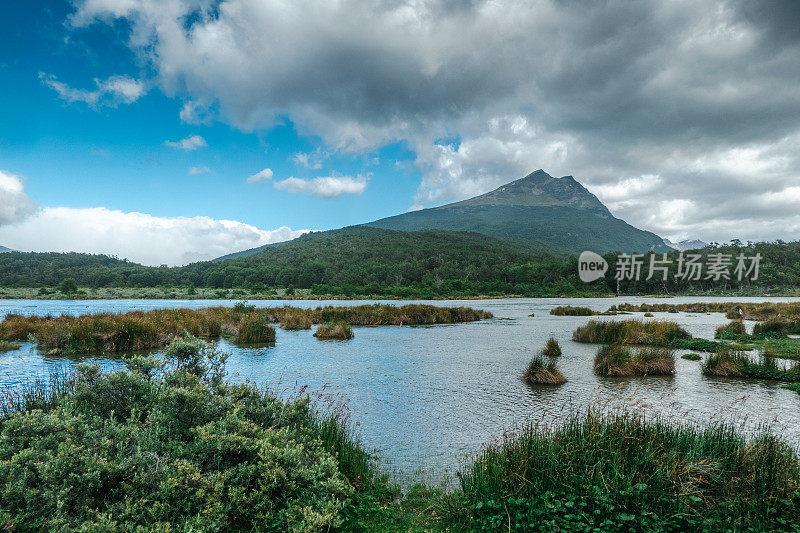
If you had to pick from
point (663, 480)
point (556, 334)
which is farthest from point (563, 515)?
point (556, 334)

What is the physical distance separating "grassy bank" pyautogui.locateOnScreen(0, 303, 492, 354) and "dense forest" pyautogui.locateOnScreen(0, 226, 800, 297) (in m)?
52.0

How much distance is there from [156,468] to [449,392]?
10.6m

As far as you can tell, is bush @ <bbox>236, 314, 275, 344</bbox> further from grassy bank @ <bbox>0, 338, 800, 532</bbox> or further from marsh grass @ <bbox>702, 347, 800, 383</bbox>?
marsh grass @ <bbox>702, 347, 800, 383</bbox>

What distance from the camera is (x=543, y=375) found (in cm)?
1544

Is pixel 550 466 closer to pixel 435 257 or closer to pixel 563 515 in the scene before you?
pixel 563 515

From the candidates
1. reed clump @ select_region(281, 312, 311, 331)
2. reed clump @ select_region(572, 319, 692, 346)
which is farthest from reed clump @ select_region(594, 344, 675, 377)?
reed clump @ select_region(281, 312, 311, 331)

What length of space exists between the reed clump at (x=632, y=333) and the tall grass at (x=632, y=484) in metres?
20.1

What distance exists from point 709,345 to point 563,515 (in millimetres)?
23591

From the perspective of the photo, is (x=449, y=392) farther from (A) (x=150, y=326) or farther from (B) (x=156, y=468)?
(A) (x=150, y=326)

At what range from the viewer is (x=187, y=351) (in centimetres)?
775

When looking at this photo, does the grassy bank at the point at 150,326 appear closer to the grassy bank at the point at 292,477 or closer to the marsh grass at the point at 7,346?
the marsh grass at the point at 7,346

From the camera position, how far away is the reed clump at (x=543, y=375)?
602 inches

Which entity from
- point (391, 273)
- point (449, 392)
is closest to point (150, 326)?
point (449, 392)

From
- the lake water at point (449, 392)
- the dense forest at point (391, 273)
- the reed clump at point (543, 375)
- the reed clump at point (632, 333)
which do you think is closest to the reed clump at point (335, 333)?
the lake water at point (449, 392)
